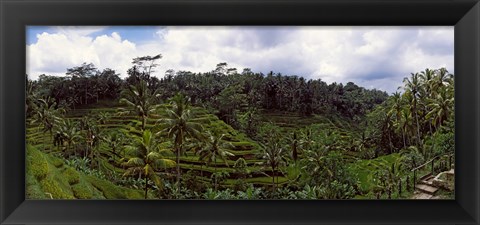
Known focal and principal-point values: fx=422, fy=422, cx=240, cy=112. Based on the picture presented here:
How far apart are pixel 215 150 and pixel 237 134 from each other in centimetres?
11

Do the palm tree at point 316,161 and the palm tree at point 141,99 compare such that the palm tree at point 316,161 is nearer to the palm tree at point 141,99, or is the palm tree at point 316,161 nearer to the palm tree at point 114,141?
the palm tree at point 141,99

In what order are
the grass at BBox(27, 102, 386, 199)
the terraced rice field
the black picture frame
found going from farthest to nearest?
the terraced rice field, the grass at BBox(27, 102, 386, 199), the black picture frame

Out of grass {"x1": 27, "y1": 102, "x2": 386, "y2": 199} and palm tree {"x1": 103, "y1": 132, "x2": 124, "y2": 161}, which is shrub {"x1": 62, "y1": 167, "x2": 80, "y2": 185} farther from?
palm tree {"x1": 103, "y1": 132, "x2": 124, "y2": 161}

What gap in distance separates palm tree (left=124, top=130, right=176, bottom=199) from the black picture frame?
1.22ft

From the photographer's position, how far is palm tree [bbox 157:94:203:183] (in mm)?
1554

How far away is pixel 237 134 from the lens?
1.65 m

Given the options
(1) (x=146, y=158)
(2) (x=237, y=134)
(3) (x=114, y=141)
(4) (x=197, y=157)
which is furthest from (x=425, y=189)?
(3) (x=114, y=141)

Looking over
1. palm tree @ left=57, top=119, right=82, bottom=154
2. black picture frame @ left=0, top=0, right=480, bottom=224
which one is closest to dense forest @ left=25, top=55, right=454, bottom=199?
palm tree @ left=57, top=119, right=82, bottom=154

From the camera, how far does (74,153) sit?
160 cm
